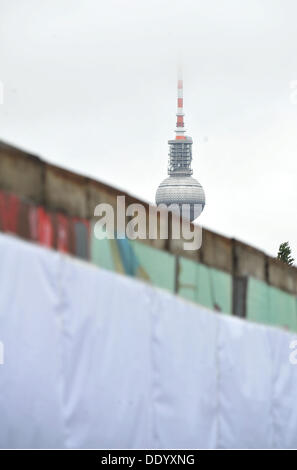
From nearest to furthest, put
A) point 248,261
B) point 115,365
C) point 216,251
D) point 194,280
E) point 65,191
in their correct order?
1. point 65,191
2. point 115,365
3. point 194,280
4. point 216,251
5. point 248,261

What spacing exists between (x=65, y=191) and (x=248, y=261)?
25.0ft

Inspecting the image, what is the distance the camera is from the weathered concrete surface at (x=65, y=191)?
14.9 metres

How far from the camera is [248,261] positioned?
73.3 feet

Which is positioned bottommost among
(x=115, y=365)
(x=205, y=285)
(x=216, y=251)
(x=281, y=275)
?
(x=115, y=365)

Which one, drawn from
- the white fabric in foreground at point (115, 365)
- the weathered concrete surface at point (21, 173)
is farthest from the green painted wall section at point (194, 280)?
the weathered concrete surface at point (21, 173)

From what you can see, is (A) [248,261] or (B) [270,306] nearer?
(A) [248,261]

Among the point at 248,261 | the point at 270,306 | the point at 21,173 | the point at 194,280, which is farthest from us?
the point at 270,306

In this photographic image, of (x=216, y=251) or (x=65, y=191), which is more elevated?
(x=216, y=251)

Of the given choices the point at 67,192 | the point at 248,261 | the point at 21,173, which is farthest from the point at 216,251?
the point at 21,173

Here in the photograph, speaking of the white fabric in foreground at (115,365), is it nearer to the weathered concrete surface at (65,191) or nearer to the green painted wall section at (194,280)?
the green painted wall section at (194,280)

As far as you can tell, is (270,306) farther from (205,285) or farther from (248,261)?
(205,285)

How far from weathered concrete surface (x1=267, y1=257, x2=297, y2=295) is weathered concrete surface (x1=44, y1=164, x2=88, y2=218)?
854 centimetres

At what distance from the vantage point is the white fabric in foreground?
13.3 meters

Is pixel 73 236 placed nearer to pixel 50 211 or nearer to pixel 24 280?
pixel 50 211
